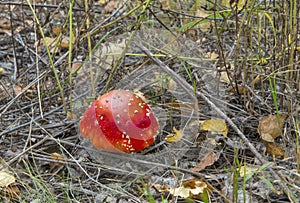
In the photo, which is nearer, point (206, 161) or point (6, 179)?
point (6, 179)

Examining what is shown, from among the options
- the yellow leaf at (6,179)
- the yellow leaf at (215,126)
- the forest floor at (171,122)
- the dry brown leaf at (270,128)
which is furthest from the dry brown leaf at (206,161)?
the yellow leaf at (6,179)

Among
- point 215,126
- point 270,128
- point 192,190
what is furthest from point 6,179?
point 270,128

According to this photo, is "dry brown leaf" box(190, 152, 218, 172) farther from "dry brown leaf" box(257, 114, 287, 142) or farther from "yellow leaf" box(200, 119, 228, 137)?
"dry brown leaf" box(257, 114, 287, 142)

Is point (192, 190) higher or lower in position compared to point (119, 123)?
lower

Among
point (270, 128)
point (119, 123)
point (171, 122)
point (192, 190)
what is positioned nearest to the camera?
point (192, 190)

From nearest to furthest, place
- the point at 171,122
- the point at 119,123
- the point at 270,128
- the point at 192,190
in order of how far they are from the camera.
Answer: the point at 192,190, the point at 119,123, the point at 270,128, the point at 171,122

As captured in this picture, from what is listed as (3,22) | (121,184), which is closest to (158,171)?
(121,184)

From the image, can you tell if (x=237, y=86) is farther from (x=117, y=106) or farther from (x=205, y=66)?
(x=117, y=106)

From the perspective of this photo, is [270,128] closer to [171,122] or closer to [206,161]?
[206,161]

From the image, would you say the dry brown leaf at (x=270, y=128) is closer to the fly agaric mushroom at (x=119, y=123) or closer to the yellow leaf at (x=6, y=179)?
the fly agaric mushroom at (x=119, y=123)
